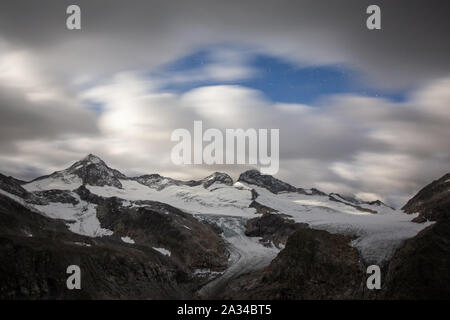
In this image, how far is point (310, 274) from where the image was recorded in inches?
4606

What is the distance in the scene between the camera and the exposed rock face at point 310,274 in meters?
112

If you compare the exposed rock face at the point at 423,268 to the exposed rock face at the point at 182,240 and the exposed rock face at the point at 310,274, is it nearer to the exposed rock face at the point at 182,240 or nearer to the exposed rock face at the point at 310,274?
Result: the exposed rock face at the point at 310,274

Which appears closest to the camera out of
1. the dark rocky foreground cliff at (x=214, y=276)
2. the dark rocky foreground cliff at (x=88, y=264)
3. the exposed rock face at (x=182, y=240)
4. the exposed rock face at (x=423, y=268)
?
the exposed rock face at (x=423, y=268)

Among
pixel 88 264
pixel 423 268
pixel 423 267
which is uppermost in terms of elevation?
pixel 88 264

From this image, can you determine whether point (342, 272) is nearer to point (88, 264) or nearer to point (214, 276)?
point (214, 276)

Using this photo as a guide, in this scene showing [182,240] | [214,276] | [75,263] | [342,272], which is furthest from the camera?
[182,240]

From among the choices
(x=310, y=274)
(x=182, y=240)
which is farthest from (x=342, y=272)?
(x=182, y=240)

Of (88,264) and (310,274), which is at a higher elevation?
(88,264)

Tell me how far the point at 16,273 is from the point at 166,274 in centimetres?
4351

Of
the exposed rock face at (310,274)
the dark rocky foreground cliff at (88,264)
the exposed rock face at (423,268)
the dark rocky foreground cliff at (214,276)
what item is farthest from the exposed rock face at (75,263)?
the exposed rock face at (423,268)

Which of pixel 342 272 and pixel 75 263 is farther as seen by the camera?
pixel 342 272

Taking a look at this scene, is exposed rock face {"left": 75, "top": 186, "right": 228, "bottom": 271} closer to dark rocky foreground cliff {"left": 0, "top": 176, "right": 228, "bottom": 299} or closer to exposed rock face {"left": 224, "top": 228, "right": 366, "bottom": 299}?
dark rocky foreground cliff {"left": 0, "top": 176, "right": 228, "bottom": 299}

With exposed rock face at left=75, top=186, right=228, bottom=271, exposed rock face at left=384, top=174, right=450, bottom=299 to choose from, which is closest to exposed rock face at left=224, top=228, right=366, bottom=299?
exposed rock face at left=384, top=174, right=450, bottom=299
